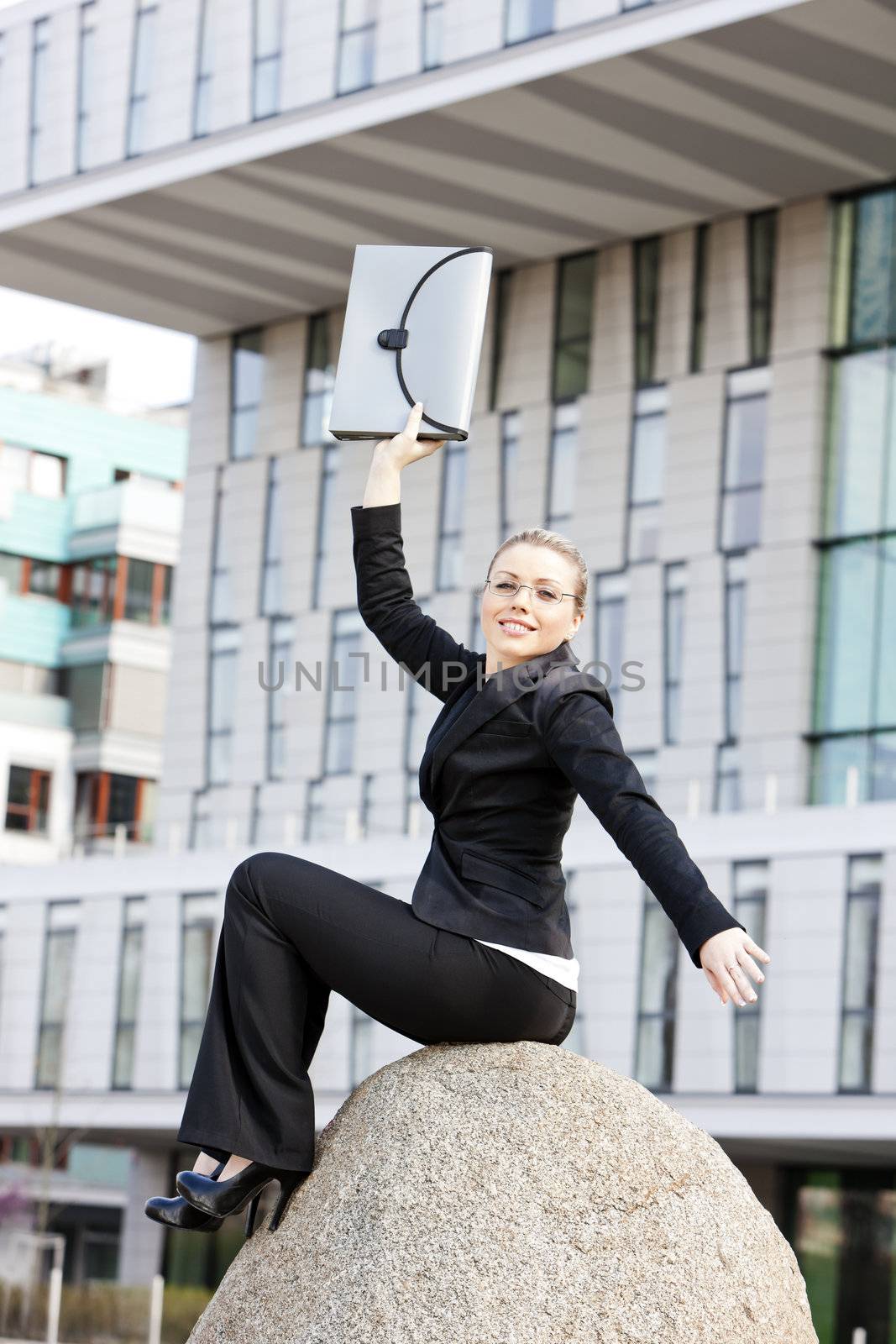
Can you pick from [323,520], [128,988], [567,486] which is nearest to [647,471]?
[567,486]

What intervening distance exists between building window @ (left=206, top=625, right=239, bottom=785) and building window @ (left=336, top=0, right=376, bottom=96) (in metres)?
10.4

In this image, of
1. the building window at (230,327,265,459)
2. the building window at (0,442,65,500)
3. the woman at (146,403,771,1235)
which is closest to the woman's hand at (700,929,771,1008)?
the woman at (146,403,771,1235)

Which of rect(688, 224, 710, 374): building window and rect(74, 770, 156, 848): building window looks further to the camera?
rect(74, 770, 156, 848): building window

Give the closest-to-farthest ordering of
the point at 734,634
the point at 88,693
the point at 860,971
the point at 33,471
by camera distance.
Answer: the point at 860,971
the point at 734,634
the point at 88,693
the point at 33,471

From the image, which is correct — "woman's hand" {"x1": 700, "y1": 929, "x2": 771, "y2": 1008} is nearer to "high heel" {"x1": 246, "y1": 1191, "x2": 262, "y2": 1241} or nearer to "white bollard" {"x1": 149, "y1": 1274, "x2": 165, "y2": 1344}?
"high heel" {"x1": 246, "y1": 1191, "x2": 262, "y2": 1241}

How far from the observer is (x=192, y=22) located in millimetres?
35625

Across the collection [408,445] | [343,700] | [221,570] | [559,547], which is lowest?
[559,547]

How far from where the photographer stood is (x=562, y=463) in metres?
35.6

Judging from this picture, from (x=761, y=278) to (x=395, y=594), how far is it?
93.4 feet

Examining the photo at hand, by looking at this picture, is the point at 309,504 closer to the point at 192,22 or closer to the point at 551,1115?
the point at 192,22

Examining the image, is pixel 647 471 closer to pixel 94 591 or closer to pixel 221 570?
pixel 221 570

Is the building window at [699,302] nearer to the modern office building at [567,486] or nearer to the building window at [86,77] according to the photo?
the modern office building at [567,486]

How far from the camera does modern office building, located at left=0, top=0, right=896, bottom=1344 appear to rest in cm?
2906

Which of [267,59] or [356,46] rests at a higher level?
[267,59]
